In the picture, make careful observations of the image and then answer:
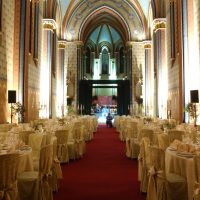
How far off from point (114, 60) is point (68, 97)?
16229 millimetres

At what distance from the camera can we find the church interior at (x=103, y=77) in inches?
218

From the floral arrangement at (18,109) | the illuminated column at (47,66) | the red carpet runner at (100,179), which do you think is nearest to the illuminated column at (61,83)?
the illuminated column at (47,66)

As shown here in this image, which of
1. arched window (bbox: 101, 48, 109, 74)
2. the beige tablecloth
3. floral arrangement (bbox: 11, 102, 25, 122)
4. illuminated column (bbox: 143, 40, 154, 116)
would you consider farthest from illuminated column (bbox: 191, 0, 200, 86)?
arched window (bbox: 101, 48, 109, 74)

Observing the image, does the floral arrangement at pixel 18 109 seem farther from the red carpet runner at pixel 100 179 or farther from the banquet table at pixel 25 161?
the banquet table at pixel 25 161

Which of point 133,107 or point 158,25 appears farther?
point 133,107

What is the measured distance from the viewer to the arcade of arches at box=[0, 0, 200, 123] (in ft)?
43.0

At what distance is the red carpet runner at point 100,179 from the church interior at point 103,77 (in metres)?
0.23

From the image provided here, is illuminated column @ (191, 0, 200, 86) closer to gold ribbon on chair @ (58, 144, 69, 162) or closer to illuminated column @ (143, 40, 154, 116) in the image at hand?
gold ribbon on chair @ (58, 144, 69, 162)

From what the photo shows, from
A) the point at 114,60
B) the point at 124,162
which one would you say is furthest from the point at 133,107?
the point at 124,162

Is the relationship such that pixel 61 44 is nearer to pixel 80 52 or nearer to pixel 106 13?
pixel 80 52

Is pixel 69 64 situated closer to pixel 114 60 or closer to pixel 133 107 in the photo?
pixel 133 107

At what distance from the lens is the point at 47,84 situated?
784 inches

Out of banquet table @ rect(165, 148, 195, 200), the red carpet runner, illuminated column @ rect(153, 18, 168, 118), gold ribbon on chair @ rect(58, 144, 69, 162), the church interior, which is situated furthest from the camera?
illuminated column @ rect(153, 18, 168, 118)

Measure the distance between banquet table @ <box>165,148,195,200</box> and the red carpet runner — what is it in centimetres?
101
